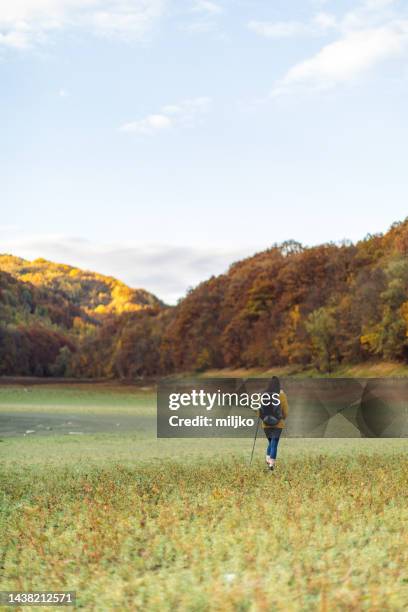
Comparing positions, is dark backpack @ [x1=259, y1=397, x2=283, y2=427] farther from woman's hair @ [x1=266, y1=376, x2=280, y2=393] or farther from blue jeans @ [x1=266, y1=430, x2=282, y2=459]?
blue jeans @ [x1=266, y1=430, x2=282, y2=459]

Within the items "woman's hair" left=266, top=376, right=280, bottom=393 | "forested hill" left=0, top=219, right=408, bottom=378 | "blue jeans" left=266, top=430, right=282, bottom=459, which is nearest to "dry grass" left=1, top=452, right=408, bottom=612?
→ "blue jeans" left=266, top=430, right=282, bottom=459

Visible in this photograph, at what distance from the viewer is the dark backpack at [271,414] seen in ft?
57.7

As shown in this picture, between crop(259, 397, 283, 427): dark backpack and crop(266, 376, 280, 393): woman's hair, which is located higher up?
crop(266, 376, 280, 393): woman's hair

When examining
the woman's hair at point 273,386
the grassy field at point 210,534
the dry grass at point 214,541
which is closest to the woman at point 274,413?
the woman's hair at point 273,386

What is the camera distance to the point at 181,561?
386 inches

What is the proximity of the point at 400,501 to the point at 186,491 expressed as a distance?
154 inches

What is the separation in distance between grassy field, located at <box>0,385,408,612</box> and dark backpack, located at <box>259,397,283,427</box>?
1160 millimetres

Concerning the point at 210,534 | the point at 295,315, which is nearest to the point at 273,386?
the point at 210,534

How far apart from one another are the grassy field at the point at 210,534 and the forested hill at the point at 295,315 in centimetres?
6461

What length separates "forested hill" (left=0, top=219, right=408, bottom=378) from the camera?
86312mm

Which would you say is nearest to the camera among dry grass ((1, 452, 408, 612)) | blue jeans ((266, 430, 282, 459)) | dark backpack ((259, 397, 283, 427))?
dry grass ((1, 452, 408, 612))

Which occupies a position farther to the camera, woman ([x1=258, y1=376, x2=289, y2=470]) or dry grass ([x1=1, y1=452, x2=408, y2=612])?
woman ([x1=258, y1=376, x2=289, y2=470])

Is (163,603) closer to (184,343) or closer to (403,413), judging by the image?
(403,413)

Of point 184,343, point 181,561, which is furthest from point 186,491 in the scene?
point 184,343
